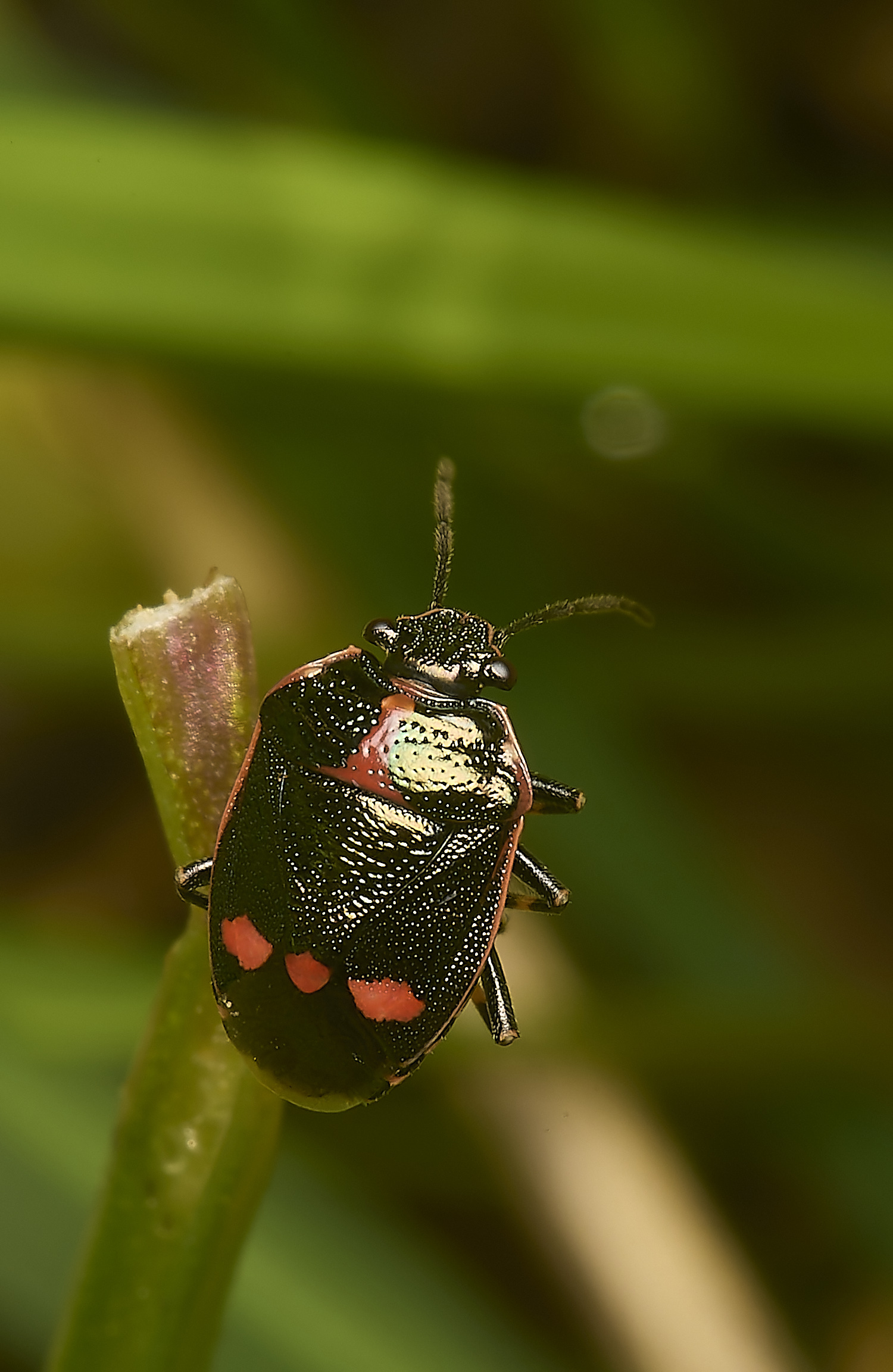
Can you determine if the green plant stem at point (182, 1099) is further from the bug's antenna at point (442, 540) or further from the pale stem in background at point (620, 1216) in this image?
the pale stem in background at point (620, 1216)

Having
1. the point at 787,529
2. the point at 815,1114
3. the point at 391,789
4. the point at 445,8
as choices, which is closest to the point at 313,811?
the point at 391,789

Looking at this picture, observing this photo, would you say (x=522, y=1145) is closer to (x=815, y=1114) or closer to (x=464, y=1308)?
(x=464, y=1308)

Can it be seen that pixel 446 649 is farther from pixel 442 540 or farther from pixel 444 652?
pixel 442 540

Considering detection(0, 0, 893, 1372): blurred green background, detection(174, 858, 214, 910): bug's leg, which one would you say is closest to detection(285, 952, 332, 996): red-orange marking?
detection(174, 858, 214, 910): bug's leg

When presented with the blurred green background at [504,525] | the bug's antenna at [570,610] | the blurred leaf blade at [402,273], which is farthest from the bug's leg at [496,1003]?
the blurred leaf blade at [402,273]

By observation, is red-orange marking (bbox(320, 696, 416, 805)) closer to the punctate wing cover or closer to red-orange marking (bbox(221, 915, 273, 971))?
the punctate wing cover

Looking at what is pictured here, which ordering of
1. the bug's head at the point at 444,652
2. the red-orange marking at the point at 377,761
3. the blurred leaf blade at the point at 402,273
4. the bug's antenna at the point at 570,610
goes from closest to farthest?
1. the red-orange marking at the point at 377,761
2. the bug's head at the point at 444,652
3. the bug's antenna at the point at 570,610
4. the blurred leaf blade at the point at 402,273

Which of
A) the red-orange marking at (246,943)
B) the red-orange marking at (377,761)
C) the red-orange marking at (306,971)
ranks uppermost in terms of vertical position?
the red-orange marking at (377,761)
